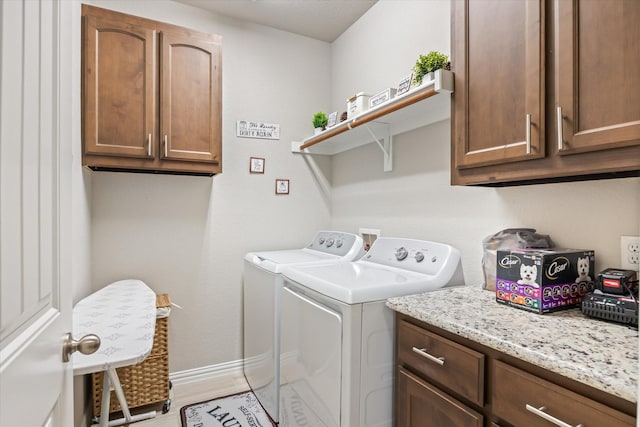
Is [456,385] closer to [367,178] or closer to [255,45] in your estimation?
[367,178]

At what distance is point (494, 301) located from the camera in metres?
1.31

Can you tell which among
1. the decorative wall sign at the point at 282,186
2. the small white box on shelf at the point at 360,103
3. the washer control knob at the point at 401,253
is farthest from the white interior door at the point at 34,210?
the decorative wall sign at the point at 282,186

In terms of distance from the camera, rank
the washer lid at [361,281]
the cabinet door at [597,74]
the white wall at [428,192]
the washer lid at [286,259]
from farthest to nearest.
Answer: the washer lid at [286,259] → the washer lid at [361,281] → the white wall at [428,192] → the cabinet door at [597,74]

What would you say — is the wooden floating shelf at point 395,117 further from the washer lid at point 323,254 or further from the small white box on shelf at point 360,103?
the washer lid at point 323,254

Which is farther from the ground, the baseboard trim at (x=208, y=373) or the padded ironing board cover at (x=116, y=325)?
the padded ironing board cover at (x=116, y=325)

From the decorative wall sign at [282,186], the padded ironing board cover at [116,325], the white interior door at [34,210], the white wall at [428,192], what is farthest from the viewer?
the decorative wall sign at [282,186]

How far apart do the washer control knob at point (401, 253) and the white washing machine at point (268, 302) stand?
16.5 inches

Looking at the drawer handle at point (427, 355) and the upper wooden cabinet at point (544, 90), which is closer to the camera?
the upper wooden cabinet at point (544, 90)

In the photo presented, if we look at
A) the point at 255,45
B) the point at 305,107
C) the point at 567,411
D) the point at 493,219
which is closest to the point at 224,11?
the point at 255,45

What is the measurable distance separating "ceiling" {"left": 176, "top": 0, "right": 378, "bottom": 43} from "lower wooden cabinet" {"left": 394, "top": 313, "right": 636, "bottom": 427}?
2.17 meters

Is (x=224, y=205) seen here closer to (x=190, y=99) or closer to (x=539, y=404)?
(x=190, y=99)

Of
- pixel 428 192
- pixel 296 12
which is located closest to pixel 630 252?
pixel 428 192

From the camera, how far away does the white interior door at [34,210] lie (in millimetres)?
494

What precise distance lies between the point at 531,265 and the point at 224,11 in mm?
2516
